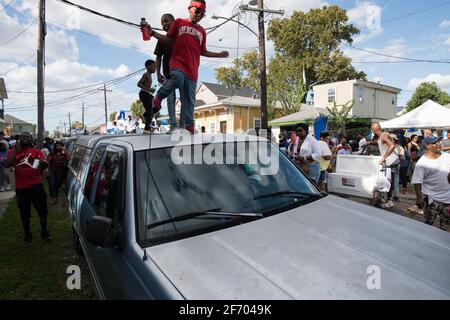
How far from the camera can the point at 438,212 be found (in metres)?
4.46

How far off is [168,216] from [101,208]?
3.00ft

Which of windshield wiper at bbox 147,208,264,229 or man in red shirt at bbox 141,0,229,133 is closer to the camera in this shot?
windshield wiper at bbox 147,208,264,229

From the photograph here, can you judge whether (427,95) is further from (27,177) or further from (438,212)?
(27,177)

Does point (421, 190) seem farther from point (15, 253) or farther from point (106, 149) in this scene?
point (15, 253)

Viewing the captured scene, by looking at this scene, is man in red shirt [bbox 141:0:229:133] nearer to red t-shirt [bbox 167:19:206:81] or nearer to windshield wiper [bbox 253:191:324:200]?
red t-shirt [bbox 167:19:206:81]

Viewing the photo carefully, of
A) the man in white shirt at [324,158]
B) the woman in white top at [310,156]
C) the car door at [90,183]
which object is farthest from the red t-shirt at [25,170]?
the man in white shirt at [324,158]

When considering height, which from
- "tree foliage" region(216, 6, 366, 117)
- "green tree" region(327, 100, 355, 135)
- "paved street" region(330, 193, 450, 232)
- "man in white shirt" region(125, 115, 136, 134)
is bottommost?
"paved street" region(330, 193, 450, 232)

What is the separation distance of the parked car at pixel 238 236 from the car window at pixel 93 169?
44cm

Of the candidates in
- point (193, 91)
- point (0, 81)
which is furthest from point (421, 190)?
point (0, 81)

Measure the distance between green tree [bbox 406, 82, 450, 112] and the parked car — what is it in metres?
47.3

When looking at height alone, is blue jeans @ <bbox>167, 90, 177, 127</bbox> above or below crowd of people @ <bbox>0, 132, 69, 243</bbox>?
above

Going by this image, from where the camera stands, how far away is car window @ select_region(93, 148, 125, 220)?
7.40 ft

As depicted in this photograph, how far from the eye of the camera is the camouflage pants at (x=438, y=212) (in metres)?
4.40

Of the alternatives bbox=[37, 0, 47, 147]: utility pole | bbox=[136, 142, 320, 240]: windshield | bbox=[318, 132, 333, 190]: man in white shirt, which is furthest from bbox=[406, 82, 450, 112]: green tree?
bbox=[136, 142, 320, 240]: windshield
